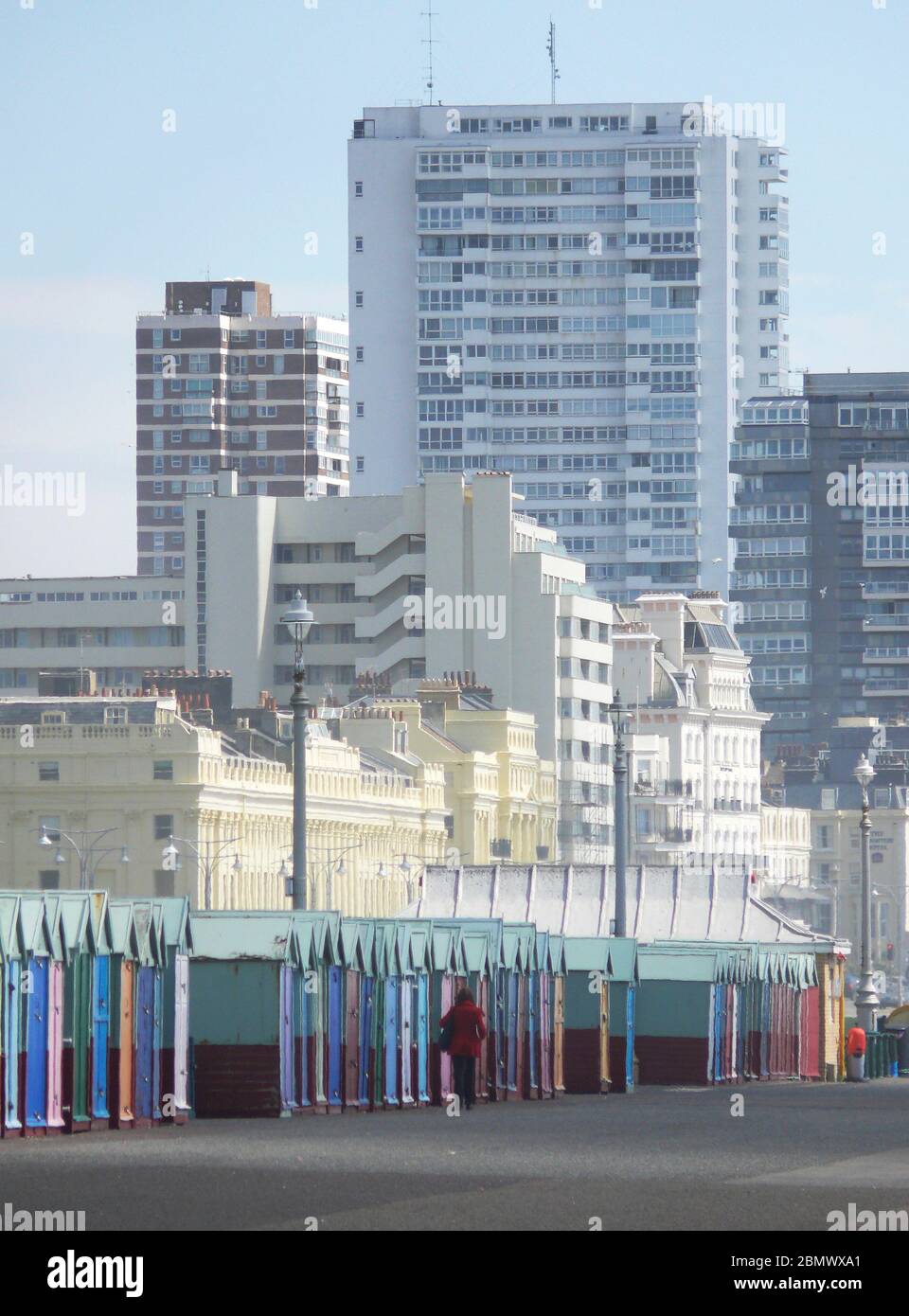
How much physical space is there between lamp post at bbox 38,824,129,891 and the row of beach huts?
56.5 m

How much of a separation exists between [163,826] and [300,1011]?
7589cm

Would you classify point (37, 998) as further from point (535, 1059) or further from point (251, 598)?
point (251, 598)

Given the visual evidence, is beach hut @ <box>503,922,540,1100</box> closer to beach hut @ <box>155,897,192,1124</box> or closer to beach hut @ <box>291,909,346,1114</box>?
beach hut @ <box>291,909,346,1114</box>

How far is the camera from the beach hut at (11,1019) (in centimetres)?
3238

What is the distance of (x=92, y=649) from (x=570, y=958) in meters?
138

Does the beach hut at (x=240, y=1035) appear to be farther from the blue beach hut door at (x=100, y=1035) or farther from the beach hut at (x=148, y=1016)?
the blue beach hut door at (x=100, y=1035)

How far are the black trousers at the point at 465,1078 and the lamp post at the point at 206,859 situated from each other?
6772 centimetres

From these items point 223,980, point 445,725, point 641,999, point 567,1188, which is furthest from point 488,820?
point 567,1188

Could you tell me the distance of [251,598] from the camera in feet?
566

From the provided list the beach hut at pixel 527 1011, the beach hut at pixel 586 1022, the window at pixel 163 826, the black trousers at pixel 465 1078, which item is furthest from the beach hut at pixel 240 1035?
the window at pixel 163 826

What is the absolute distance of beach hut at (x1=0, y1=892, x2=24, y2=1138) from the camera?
32.4 m

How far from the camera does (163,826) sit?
11375 cm

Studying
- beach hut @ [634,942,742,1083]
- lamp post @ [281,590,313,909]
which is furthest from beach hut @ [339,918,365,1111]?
beach hut @ [634,942,742,1083]
